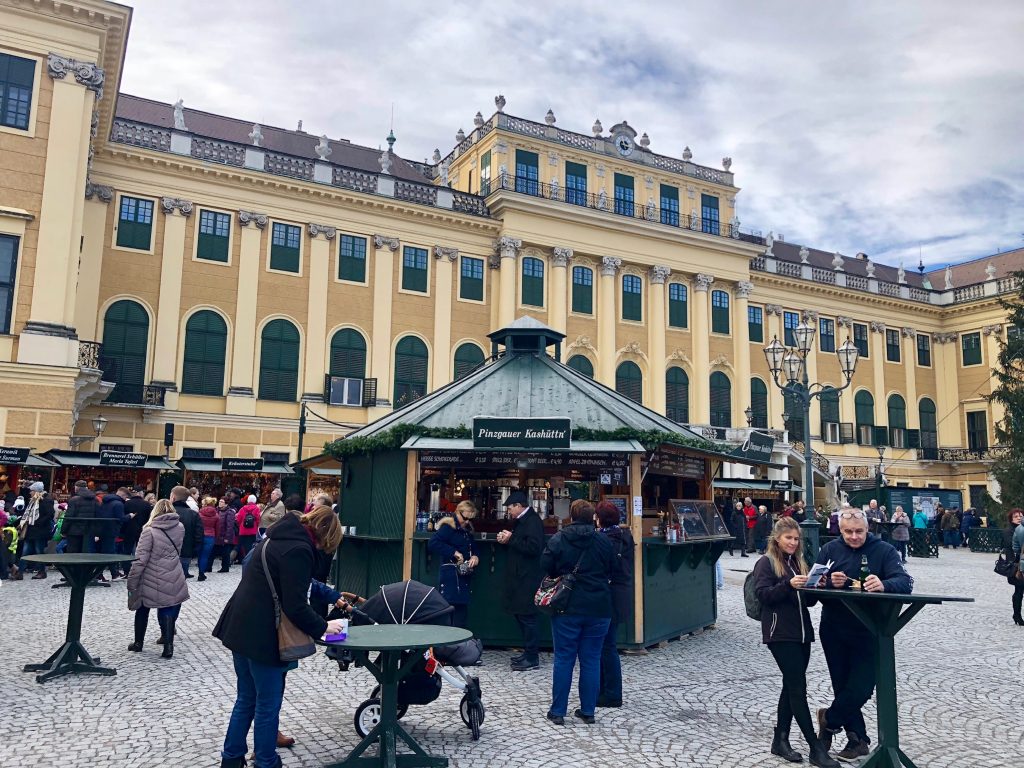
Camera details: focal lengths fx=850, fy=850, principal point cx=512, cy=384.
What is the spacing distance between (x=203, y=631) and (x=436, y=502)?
12.3 ft

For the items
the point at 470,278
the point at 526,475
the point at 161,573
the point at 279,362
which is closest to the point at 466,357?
the point at 470,278

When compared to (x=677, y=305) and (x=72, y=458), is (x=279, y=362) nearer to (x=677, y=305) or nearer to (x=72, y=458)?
(x=72, y=458)

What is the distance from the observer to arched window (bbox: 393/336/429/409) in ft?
110

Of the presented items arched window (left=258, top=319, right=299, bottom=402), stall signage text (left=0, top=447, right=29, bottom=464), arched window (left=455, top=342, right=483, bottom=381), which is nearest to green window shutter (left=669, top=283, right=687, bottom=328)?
arched window (left=455, top=342, right=483, bottom=381)

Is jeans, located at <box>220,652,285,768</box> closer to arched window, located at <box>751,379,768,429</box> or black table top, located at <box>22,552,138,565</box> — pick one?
black table top, located at <box>22,552,138,565</box>

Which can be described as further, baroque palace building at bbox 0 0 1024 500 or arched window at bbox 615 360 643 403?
arched window at bbox 615 360 643 403

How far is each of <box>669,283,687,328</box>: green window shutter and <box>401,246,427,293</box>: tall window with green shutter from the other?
38.8ft

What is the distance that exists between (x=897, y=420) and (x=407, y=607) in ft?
152

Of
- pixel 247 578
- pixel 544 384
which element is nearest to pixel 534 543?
pixel 544 384

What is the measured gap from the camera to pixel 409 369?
34000 mm

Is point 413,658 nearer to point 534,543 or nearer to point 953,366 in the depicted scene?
point 534,543

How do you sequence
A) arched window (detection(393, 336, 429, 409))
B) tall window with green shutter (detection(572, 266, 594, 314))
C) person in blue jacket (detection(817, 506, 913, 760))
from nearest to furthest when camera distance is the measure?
person in blue jacket (detection(817, 506, 913, 760)), arched window (detection(393, 336, 429, 409)), tall window with green shutter (detection(572, 266, 594, 314))

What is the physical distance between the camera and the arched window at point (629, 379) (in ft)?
123

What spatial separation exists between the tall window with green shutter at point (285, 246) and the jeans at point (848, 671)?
2861 centimetres
